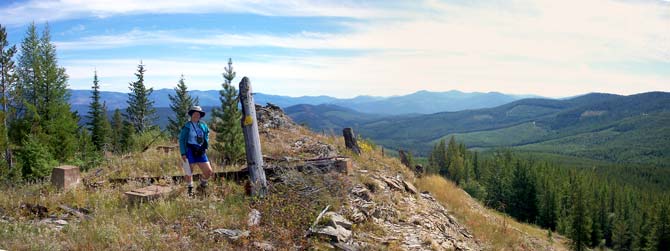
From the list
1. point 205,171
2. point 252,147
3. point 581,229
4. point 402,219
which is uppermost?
point 252,147

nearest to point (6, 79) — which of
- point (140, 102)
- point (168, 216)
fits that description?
point (140, 102)

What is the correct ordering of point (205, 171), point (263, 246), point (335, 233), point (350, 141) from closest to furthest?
point (263, 246) < point (335, 233) < point (205, 171) < point (350, 141)

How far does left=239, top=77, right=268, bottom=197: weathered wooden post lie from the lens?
8.84 metres

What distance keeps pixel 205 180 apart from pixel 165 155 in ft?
14.7

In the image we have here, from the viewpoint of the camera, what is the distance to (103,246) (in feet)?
19.7

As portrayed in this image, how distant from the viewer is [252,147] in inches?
357

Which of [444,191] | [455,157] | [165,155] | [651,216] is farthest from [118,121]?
[651,216]

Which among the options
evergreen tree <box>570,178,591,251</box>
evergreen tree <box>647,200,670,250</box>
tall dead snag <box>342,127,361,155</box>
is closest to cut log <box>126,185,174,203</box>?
tall dead snag <box>342,127,361,155</box>

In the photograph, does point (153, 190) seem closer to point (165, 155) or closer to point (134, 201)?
point (134, 201)

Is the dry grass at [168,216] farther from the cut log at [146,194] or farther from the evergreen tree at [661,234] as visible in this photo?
the evergreen tree at [661,234]

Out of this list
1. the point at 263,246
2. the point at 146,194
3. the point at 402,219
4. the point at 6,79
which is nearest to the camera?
the point at 263,246

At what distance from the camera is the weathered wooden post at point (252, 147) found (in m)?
8.84

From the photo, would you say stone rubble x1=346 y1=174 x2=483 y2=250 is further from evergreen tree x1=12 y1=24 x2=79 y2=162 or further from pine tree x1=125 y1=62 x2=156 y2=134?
pine tree x1=125 y1=62 x2=156 y2=134

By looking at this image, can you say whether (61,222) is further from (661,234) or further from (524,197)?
(661,234)
